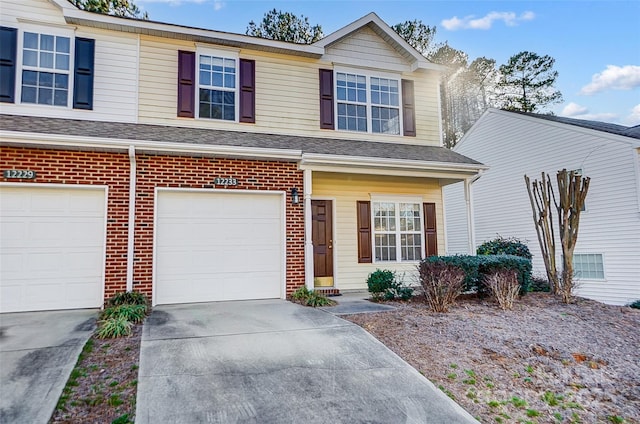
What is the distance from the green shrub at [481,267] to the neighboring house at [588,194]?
152cm

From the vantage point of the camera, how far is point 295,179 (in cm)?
807

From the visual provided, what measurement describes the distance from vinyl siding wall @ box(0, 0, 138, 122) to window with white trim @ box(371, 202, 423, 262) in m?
6.03

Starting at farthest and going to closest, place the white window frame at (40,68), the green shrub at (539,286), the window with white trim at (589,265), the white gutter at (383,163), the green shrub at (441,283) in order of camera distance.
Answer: the window with white trim at (589,265), the green shrub at (539,286), the white gutter at (383,163), the white window frame at (40,68), the green shrub at (441,283)

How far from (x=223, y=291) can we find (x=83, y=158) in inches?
134

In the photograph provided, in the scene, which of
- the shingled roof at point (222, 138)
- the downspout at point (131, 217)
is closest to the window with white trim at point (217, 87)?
the shingled roof at point (222, 138)

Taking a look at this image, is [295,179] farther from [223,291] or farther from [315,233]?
[223,291]

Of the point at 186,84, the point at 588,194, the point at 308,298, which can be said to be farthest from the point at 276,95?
the point at 588,194

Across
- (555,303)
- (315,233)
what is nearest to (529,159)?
(555,303)

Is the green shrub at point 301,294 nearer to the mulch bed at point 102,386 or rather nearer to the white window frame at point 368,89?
the mulch bed at point 102,386

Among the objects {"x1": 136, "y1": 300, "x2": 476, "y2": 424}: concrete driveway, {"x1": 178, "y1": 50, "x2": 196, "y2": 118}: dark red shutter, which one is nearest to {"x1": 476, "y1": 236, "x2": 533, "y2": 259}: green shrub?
{"x1": 136, "y1": 300, "x2": 476, "y2": 424}: concrete driveway

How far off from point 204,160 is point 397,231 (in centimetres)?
507

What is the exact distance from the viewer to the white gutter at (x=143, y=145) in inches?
249

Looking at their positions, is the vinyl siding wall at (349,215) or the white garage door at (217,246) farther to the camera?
the vinyl siding wall at (349,215)

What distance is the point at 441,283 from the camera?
6.59 meters
